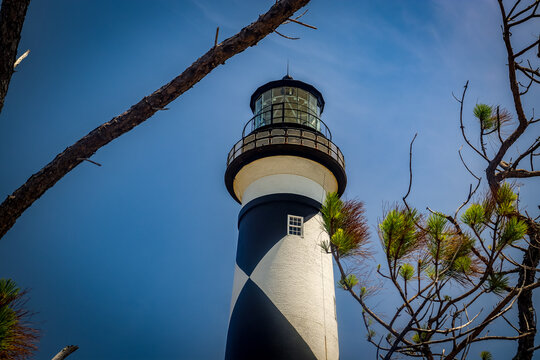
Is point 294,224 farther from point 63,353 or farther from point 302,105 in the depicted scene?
point 63,353

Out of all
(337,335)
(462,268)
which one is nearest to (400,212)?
(462,268)

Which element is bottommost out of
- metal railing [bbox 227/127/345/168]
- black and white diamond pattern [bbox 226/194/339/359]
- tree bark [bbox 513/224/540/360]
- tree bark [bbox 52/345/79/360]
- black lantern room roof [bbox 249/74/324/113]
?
tree bark [bbox 52/345/79/360]

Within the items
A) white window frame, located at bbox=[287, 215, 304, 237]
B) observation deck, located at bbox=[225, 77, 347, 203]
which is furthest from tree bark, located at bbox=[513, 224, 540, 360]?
observation deck, located at bbox=[225, 77, 347, 203]

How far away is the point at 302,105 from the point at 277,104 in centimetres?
84

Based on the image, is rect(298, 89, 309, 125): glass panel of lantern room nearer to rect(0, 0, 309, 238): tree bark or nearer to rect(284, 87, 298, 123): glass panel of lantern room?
rect(284, 87, 298, 123): glass panel of lantern room

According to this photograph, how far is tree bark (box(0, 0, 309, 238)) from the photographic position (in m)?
2.64

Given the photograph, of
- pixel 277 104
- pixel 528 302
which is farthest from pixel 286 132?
pixel 528 302

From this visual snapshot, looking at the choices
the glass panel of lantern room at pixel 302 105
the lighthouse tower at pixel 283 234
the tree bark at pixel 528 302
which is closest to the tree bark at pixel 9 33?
the tree bark at pixel 528 302

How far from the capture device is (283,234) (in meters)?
11.0

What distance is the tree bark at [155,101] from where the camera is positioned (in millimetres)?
2639

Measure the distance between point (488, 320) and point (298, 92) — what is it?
11418 mm

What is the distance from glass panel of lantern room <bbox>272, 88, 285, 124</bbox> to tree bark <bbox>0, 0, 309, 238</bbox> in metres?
10.9

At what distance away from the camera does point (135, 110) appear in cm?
277

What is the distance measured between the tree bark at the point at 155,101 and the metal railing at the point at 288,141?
9341 millimetres
